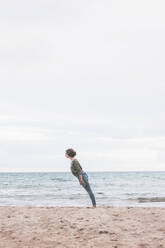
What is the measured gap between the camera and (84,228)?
796 cm

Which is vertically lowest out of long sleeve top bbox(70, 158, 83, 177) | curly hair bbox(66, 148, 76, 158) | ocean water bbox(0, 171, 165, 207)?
ocean water bbox(0, 171, 165, 207)

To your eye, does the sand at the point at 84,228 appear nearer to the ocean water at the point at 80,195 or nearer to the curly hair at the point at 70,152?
the curly hair at the point at 70,152

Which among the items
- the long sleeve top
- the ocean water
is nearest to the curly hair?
the long sleeve top

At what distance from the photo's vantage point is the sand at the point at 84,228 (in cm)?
701

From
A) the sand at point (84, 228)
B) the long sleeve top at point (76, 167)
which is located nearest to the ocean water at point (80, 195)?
the long sleeve top at point (76, 167)

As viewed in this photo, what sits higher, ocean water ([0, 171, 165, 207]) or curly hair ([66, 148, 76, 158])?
curly hair ([66, 148, 76, 158])

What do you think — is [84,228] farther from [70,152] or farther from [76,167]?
[70,152]

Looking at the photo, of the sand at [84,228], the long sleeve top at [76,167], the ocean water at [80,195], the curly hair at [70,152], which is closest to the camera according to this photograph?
the sand at [84,228]

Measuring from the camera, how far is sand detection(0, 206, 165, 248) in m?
7.01

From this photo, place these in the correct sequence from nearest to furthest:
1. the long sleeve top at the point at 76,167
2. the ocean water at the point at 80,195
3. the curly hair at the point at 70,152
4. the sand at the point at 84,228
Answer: the sand at the point at 84,228, the curly hair at the point at 70,152, the long sleeve top at the point at 76,167, the ocean water at the point at 80,195

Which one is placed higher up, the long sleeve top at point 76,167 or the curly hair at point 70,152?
the curly hair at point 70,152

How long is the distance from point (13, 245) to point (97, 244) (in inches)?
72.8

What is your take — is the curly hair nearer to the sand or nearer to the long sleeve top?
the long sleeve top

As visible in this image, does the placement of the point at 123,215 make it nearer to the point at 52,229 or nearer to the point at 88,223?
the point at 88,223
